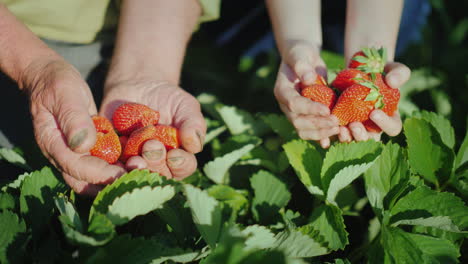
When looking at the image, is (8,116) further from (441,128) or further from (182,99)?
(441,128)

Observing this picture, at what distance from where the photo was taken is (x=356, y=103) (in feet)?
4.24

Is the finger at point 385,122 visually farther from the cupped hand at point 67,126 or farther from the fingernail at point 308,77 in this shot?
the cupped hand at point 67,126

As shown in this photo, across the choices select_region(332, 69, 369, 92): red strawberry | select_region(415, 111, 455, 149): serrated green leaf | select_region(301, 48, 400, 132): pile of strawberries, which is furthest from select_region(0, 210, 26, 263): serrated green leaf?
select_region(415, 111, 455, 149): serrated green leaf

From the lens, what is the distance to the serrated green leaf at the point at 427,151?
120cm

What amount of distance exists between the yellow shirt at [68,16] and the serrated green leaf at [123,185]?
101 cm

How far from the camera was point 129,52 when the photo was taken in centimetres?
171

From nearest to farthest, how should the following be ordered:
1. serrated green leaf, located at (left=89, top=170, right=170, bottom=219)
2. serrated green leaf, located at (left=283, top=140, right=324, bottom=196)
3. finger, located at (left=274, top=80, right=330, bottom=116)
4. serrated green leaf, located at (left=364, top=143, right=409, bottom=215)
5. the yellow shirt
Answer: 1. serrated green leaf, located at (left=89, top=170, right=170, bottom=219)
2. serrated green leaf, located at (left=364, top=143, right=409, bottom=215)
3. serrated green leaf, located at (left=283, top=140, right=324, bottom=196)
4. finger, located at (left=274, top=80, right=330, bottom=116)
5. the yellow shirt

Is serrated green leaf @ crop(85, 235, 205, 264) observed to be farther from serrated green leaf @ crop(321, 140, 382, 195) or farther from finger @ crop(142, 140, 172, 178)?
serrated green leaf @ crop(321, 140, 382, 195)

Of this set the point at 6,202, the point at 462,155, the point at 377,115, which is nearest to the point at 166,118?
the point at 6,202

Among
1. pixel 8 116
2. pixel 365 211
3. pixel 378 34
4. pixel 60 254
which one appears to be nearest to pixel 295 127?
pixel 365 211

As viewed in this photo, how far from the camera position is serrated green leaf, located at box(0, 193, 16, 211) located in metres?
0.96

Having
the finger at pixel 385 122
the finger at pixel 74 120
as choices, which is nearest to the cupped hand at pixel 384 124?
the finger at pixel 385 122

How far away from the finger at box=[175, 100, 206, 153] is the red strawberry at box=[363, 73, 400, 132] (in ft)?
1.85

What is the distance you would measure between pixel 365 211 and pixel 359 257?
24 centimetres
